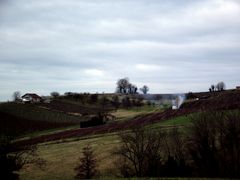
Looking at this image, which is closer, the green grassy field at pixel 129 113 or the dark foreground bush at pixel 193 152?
the dark foreground bush at pixel 193 152

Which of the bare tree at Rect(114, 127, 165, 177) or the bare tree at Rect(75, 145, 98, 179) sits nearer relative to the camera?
the bare tree at Rect(114, 127, 165, 177)

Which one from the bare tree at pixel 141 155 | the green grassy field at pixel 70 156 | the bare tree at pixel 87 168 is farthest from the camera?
the green grassy field at pixel 70 156

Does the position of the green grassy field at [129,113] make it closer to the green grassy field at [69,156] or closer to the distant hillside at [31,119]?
the distant hillside at [31,119]

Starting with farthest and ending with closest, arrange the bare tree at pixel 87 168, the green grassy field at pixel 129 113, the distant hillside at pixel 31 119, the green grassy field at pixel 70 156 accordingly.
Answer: the green grassy field at pixel 129 113 → the distant hillside at pixel 31 119 → the green grassy field at pixel 70 156 → the bare tree at pixel 87 168

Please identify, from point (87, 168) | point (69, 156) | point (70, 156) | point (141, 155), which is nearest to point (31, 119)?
point (69, 156)

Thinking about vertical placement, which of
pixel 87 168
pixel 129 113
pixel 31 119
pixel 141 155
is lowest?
pixel 87 168

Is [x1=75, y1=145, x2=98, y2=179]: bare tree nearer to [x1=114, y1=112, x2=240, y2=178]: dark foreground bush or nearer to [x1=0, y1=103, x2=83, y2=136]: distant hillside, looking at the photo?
[x1=114, y1=112, x2=240, y2=178]: dark foreground bush

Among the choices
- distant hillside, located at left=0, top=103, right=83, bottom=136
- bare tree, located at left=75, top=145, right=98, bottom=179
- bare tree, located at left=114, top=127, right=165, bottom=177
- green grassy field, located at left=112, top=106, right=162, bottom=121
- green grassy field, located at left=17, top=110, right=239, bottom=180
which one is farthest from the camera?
green grassy field, located at left=112, top=106, right=162, bottom=121

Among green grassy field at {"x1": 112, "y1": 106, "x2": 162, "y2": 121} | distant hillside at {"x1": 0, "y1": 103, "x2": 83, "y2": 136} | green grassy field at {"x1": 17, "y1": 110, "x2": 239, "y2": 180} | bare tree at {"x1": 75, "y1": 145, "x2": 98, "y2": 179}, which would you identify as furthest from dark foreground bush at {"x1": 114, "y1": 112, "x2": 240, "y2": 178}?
distant hillside at {"x1": 0, "y1": 103, "x2": 83, "y2": 136}

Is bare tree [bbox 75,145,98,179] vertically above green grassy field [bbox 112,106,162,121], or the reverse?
green grassy field [bbox 112,106,162,121]

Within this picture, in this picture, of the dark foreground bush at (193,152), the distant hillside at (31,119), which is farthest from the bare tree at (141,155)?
the distant hillside at (31,119)

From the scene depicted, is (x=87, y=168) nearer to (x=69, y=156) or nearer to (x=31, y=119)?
(x=69, y=156)

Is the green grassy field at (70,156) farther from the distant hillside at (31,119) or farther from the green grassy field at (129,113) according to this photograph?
the green grassy field at (129,113)

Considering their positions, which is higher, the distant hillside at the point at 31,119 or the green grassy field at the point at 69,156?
the distant hillside at the point at 31,119
